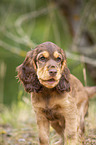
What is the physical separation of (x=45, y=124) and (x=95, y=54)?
5612 millimetres

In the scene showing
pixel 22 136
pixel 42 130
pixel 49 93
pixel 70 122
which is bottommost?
pixel 22 136

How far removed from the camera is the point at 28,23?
1416 cm

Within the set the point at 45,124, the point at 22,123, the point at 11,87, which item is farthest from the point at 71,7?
the point at 11,87

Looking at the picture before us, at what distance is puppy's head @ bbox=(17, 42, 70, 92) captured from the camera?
324cm

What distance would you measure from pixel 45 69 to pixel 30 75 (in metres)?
0.49

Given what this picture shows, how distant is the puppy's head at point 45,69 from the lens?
10.6ft

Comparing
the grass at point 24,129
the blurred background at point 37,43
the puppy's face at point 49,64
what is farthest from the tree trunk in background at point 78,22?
the puppy's face at point 49,64

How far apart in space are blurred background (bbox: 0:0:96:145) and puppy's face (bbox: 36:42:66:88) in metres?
1.20

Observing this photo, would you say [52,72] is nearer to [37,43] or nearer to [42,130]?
[42,130]

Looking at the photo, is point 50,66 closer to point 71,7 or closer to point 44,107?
point 44,107

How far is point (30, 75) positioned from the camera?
3684 mm

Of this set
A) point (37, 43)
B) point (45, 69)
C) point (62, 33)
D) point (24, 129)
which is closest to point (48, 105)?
point (45, 69)

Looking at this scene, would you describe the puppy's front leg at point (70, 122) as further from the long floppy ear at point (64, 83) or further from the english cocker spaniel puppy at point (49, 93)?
the long floppy ear at point (64, 83)

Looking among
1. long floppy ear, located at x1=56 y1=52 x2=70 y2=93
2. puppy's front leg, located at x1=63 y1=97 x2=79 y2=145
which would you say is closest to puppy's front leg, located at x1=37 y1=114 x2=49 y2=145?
puppy's front leg, located at x1=63 y1=97 x2=79 y2=145
